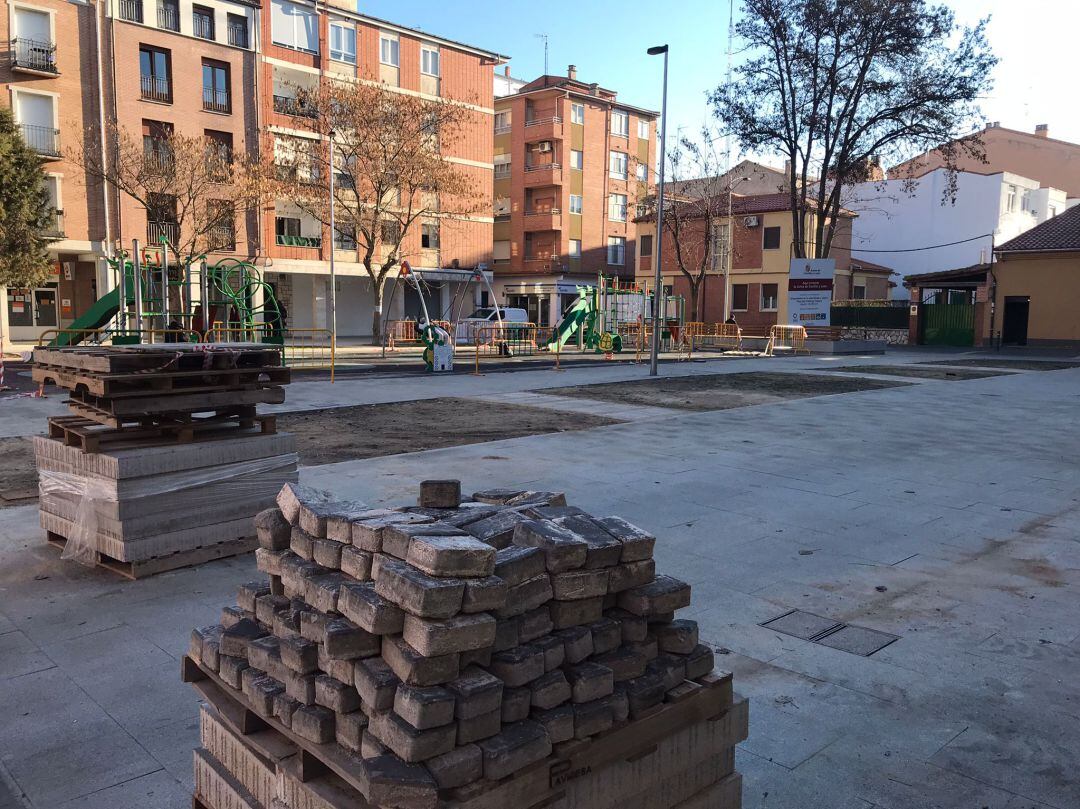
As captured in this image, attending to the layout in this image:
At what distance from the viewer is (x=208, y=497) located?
5.94 m

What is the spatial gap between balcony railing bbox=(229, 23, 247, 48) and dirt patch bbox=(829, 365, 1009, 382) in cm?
3087

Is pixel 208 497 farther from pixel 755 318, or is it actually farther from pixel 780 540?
pixel 755 318

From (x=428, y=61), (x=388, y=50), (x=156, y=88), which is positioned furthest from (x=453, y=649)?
(x=428, y=61)

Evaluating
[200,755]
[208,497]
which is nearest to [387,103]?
[208,497]

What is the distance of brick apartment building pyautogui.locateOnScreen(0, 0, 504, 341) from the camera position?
34031mm

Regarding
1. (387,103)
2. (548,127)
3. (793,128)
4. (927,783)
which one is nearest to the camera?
(927,783)

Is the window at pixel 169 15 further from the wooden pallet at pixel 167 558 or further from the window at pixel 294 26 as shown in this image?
the wooden pallet at pixel 167 558

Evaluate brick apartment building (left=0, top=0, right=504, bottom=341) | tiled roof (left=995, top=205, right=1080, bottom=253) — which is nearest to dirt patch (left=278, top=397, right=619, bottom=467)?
brick apartment building (left=0, top=0, right=504, bottom=341)

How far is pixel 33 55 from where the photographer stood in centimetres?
3328

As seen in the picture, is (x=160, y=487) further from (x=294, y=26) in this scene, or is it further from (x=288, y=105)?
(x=294, y=26)

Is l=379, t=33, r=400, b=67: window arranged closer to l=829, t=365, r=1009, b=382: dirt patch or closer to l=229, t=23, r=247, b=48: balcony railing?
l=229, t=23, r=247, b=48: balcony railing

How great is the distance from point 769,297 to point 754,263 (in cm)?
228

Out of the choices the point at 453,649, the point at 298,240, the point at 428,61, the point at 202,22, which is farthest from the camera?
the point at 428,61

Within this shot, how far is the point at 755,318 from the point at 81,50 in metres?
36.8
